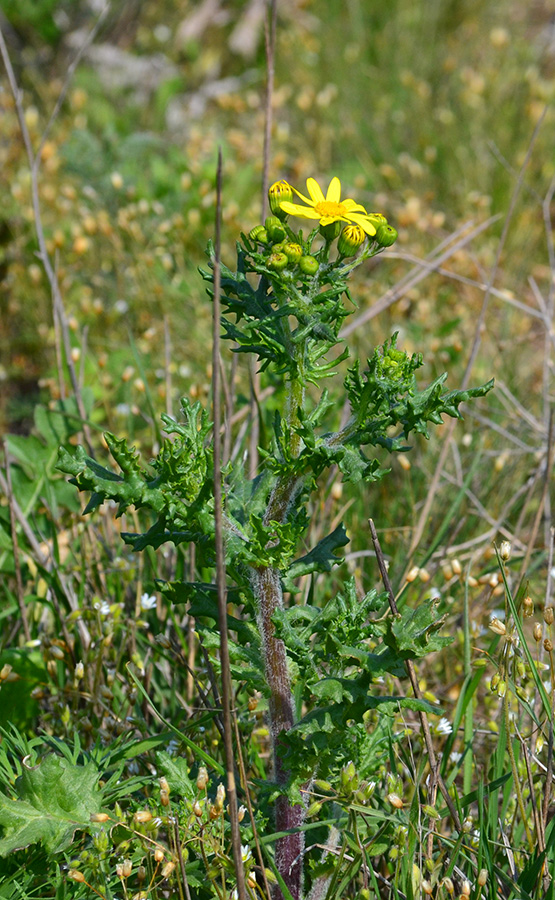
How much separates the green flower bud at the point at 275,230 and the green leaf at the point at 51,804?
0.91 m

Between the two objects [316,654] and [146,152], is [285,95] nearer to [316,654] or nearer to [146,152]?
[146,152]

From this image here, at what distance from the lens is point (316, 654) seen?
1415mm

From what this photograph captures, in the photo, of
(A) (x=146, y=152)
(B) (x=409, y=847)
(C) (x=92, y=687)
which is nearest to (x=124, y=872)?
(B) (x=409, y=847)

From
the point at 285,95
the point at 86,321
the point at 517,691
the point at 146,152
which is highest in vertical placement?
the point at 285,95

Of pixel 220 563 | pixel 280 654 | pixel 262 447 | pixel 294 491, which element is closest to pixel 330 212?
pixel 294 491

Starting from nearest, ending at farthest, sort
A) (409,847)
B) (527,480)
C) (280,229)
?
(280,229)
(409,847)
(527,480)

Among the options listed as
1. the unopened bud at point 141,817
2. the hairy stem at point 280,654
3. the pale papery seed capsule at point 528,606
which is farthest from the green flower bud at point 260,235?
the unopened bud at point 141,817

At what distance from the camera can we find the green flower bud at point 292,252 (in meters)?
1.19

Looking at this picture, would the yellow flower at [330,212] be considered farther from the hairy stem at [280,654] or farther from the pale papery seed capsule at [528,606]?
the pale papery seed capsule at [528,606]

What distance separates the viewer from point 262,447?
2123 mm

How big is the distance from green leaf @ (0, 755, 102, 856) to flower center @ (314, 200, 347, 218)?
3.22 feet

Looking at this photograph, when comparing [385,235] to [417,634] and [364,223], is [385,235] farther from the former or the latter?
[417,634]

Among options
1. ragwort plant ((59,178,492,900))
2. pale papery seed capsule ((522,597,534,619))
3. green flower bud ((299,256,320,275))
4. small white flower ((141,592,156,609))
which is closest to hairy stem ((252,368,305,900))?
ragwort plant ((59,178,492,900))

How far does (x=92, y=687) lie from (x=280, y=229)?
1.13 meters
